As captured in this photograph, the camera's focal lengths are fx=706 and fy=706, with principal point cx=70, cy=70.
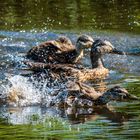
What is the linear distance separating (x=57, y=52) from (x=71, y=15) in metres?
6.58

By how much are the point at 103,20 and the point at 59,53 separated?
5.44 metres

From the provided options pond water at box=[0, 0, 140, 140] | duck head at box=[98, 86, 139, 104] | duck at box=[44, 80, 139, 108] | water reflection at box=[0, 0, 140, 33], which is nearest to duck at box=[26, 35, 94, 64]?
pond water at box=[0, 0, 140, 140]

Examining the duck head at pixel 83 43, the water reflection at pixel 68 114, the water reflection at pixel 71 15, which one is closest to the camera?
the water reflection at pixel 68 114

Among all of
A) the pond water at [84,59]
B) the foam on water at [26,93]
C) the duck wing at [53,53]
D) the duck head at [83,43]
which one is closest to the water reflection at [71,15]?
the pond water at [84,59]

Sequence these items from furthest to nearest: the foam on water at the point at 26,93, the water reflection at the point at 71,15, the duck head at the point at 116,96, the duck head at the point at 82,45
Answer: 1. the water reflection at the point at 71,15
2. the duck head at the point at 82,45
3. the foam on water at the point at 26,93
4. the duck head at the point at 116,96

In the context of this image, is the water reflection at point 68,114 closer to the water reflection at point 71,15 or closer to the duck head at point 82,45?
the duck head at point 82,45

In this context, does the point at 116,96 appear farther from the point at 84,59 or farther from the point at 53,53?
the point at 84,59

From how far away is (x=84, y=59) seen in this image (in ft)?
52.1

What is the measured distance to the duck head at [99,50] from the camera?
1468 centimetres

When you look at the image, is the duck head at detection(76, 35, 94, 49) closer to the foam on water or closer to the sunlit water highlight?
the sunlit water highlight

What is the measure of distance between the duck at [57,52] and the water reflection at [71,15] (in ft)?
11.0

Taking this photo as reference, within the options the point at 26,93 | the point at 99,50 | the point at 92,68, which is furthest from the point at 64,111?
the point at 99,50

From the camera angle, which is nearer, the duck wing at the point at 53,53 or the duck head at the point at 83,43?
the duck wing at the point at 53,53

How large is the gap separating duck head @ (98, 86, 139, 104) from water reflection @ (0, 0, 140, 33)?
7.78 meters
